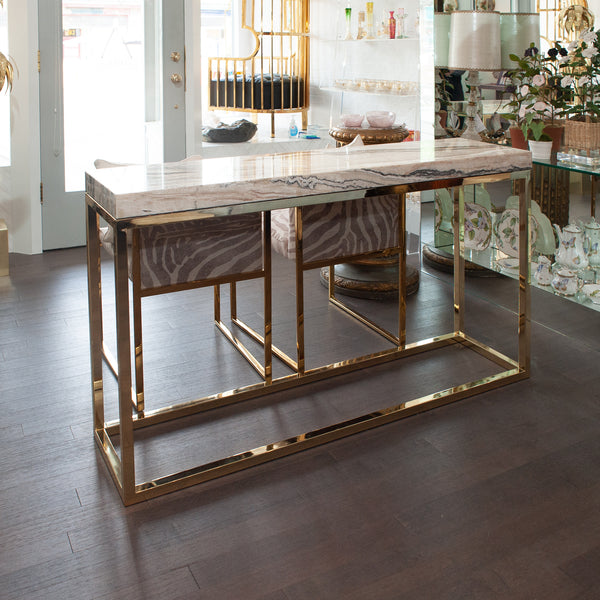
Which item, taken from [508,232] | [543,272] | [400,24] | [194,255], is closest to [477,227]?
[508,232]

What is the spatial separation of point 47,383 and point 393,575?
1.68 m

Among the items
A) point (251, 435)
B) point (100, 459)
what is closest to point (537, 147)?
point (251, 435)

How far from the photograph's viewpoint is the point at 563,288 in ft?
10.9

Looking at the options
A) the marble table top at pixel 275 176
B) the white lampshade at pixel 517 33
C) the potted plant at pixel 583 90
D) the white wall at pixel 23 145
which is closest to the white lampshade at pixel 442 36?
the white lampshade at pixel 517 33

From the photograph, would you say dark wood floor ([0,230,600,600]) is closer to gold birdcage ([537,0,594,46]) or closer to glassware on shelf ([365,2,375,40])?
gold birdcage ([537,0,594,46])

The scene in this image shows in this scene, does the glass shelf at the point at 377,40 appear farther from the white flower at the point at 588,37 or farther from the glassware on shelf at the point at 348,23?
the white flower at the point at 588,37

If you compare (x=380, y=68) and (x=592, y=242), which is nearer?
(x=592, y=242)

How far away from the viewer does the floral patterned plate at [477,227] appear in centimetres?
374

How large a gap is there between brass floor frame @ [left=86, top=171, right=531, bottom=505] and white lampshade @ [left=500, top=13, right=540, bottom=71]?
87 cm

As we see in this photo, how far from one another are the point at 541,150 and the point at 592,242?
47cm

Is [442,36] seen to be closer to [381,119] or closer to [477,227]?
[381,119]

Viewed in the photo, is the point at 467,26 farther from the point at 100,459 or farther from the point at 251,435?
the point at 100,459

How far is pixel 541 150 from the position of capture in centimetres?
335

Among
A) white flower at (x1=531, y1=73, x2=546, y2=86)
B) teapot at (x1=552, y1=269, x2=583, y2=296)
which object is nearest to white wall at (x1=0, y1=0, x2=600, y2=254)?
white flower at (x1=531, y1=73, x2=546, y2=86)
